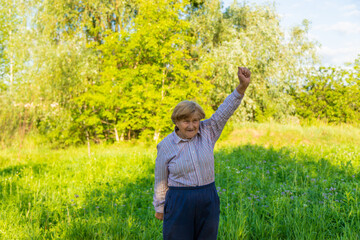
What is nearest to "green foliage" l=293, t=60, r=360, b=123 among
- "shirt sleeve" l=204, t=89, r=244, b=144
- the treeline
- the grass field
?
the treeline

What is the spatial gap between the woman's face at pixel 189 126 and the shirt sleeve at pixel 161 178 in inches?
8.7

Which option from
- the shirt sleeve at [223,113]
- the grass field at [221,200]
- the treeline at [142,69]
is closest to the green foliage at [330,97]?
the treeline at [142,69]

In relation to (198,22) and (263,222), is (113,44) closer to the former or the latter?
Answer: (198,22)

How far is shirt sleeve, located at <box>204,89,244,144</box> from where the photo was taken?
215 cm

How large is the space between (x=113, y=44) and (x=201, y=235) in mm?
10743

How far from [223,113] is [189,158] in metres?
0.44

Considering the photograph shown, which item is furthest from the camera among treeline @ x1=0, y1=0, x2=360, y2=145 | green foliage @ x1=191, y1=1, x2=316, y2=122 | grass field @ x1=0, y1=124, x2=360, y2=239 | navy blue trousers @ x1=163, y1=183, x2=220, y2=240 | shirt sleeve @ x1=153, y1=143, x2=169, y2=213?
green foliage @ x1=191, y1=1, x2=316, y2=122

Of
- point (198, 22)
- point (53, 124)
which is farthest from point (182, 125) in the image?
point (198, 22)

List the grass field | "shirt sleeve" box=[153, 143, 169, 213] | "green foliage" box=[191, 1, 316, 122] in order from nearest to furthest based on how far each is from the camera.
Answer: "shirt sleeve" box=[153, 143, 169, 213], the grass field, "green foliage" box=[191, 1, 316, 122]

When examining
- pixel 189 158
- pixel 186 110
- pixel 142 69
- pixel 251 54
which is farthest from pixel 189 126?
pixel 251 54

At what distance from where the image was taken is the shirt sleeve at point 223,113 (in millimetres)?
2152

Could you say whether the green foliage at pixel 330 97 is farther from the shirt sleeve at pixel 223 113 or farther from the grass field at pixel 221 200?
the shirt sleeve at pixel 223 113

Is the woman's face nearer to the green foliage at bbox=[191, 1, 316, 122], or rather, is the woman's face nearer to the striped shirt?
the striped shirt

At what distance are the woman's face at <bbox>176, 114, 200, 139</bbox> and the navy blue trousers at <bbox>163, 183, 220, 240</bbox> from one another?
399 millimetres
